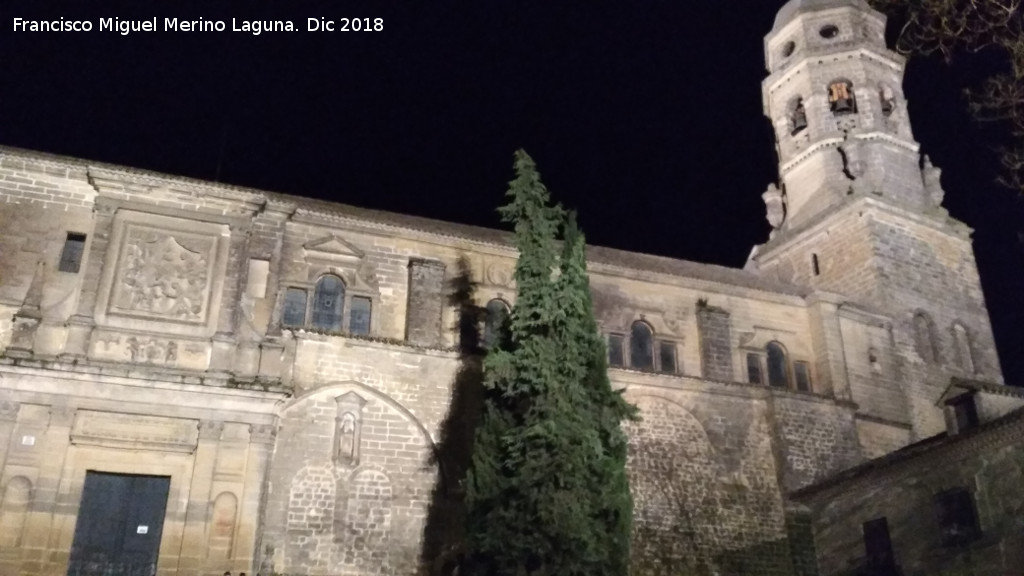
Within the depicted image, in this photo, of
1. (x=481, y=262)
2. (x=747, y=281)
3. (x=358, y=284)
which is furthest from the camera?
(x=747, y=281)

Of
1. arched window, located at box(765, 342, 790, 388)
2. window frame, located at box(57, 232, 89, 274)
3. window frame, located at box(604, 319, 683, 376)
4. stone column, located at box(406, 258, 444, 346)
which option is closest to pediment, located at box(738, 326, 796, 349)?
arched window, located at box(765, 342, 790, 388)

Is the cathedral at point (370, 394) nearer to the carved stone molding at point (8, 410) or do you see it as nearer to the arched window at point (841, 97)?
the carved stone molding at point (8, 410)

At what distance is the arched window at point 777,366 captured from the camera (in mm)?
24281

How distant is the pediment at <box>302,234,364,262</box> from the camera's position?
835 inches

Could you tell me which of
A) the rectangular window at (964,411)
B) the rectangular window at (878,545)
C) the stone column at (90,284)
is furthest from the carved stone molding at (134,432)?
the rectangular window at (964,411)

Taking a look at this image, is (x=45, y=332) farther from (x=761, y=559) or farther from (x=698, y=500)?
(x=761, y=559)

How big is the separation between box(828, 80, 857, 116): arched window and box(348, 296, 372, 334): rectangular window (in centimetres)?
1820

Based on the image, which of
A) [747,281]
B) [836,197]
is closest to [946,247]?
[836,197]

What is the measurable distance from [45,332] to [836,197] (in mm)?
23263

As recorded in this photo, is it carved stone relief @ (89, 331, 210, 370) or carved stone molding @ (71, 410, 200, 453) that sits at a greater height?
carved stone relief @ (89, 331, 210, 370)

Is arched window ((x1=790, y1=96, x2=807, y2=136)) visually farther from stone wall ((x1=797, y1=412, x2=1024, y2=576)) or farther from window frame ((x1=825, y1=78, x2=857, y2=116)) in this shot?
stone wall ((x1=797, y1=412, x2=1024, y2=576))

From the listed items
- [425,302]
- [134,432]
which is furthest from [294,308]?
[134,432]

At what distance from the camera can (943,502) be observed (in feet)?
58.9

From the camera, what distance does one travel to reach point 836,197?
28.5 meters
